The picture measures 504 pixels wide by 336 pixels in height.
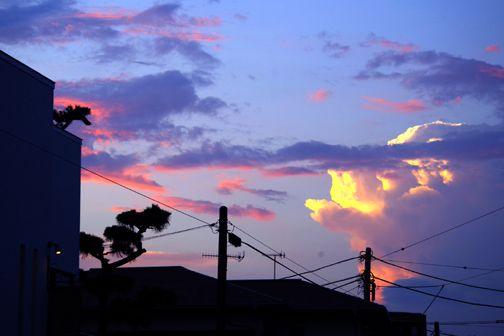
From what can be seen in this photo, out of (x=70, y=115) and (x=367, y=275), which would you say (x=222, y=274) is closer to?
(x=367, y=275)

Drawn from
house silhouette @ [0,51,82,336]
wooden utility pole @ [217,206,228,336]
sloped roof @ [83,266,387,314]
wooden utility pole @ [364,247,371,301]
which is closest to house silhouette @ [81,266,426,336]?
sloped roof @ [83,266,387,314]

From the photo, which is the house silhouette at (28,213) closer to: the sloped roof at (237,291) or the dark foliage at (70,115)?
the sloped roof at (237,291)

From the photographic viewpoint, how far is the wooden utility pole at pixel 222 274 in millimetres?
17859

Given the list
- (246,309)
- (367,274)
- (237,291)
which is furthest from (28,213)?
(367,274)

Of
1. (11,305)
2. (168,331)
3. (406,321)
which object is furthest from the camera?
(406,321)

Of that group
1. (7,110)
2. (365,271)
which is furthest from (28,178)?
(365,271)

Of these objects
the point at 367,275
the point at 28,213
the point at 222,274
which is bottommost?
the point at 222,274

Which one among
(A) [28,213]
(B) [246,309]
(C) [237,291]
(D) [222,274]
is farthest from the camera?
(C) [237,291]

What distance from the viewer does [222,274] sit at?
18125mm

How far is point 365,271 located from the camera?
35031 millimetres

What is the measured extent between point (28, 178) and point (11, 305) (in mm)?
4139

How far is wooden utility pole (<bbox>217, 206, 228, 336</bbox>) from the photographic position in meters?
17.9

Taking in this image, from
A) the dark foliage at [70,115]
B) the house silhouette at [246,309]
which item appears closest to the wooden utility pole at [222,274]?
the house silhouette at [246,309]

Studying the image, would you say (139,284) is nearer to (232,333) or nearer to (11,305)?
(232,333)
